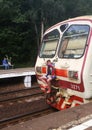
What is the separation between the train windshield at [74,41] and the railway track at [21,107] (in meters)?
2.00

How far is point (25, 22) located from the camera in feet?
Result: 91.8

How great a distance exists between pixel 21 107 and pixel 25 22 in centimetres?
2025

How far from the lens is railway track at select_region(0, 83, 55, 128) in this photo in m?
7.10

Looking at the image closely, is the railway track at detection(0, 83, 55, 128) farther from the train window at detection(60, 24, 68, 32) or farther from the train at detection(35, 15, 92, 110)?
the train window at detection(60, 24, 68, 32)

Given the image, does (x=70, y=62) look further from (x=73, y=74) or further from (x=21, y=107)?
(x=21, y=107)

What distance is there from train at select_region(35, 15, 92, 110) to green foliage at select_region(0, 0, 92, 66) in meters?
19.9

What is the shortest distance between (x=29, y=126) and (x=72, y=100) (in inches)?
101

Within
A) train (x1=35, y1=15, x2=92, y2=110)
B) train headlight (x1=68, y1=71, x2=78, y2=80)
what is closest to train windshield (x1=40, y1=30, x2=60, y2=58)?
train (x1=35, y1=15, x2=92, y2=110)

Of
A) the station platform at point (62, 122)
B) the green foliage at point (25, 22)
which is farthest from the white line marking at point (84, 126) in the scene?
the green foliage at point (25, 22)

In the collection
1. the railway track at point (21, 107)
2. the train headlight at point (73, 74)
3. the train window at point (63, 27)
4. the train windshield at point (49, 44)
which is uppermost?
the train window at point (63, 27)

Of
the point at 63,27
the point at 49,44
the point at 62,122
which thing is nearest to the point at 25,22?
the point at 49,44

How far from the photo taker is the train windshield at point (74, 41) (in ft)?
19.7

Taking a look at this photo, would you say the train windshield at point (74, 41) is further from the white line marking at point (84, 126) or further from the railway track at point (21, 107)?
the white line marking at point (84, 126)

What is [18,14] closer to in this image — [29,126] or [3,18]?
[3,18]
